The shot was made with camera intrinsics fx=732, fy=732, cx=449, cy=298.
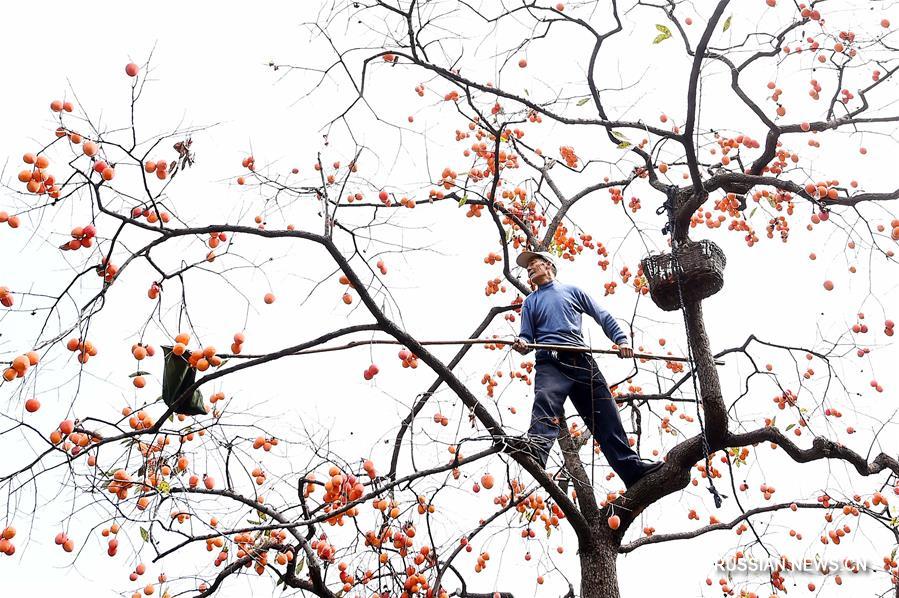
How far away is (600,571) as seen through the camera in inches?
179

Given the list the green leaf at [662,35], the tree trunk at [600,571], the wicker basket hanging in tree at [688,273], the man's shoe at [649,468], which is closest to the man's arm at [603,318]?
the wicker basket hanging in tree at [688,273]

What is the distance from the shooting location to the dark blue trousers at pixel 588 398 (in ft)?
14.5

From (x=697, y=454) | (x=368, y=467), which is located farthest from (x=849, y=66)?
(x=368, y=467)

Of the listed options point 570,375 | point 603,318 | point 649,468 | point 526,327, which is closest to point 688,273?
point 603,318

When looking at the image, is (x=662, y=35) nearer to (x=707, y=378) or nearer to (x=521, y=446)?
(x=707, y=378)

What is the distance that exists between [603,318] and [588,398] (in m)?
0.55

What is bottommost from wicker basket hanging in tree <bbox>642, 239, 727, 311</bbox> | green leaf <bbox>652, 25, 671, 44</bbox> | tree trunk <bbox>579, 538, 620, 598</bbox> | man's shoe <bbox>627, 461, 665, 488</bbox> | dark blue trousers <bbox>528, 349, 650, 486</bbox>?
A: tree trunk <bbox>579, 538, 620, 598</bbox>

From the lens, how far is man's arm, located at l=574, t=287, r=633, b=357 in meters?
4.62

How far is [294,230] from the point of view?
12.1 ft

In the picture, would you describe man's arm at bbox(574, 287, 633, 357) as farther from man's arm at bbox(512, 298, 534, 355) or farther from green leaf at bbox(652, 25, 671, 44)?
green leaf at bbox(652, 25, 671, 44)

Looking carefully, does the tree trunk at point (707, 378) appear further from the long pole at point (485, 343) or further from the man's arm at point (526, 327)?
the man's arm at point (526, 327)

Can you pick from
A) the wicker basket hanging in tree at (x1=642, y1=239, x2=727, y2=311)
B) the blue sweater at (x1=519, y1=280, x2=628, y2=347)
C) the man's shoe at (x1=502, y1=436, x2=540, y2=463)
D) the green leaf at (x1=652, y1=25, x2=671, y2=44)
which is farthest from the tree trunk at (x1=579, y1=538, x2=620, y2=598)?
the green leaf at (x1=652, y1=25, x2=671, y2=44)

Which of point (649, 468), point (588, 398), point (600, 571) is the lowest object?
point (600, 571)

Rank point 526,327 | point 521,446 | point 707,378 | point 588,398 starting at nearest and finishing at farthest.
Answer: point 521,446, point 707,378, point 588,398, point 526,327
